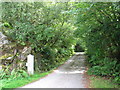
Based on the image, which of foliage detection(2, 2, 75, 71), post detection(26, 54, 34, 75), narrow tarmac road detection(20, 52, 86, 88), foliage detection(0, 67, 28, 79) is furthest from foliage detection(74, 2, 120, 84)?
foliage detection(0, 67, 28, 79)

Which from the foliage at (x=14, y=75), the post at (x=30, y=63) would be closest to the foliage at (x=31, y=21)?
the post at (x=30, y=63)

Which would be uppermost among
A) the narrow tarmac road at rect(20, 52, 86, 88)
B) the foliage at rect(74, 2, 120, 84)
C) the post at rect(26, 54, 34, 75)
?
the foliage at rect(74, 2, 120, 84)

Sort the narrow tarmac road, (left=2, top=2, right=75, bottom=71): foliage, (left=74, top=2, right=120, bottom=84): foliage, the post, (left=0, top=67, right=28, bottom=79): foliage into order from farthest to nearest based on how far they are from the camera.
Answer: (left=2, top=2, right=75, bottom=71): foliage < the post < (left=0, top=67, right=28, bottom=79): foliage < (left=74, top=2, right=120, bottom=84): foliage < the narrow tarmac road

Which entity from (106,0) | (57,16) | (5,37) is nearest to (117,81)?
(106,0)

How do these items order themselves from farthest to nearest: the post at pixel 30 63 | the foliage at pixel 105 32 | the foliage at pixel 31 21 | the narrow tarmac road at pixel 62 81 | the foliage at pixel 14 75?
the foliage at pixel 31 21 < the post at pixel 30 63 < the foliage at pixel 14 75 < the foliage at pixel 105 32 < the narrow tarmac road at pixel 62 81

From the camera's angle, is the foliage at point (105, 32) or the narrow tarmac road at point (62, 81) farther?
the foliage at point (105, 32)

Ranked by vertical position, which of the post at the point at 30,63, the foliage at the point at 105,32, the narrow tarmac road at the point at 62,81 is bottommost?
the narrow tarmac road at the point at 62,81

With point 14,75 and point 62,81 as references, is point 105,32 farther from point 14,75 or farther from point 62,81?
point 14,75

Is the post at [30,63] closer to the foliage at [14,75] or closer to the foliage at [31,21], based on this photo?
the foliage at [14,75]

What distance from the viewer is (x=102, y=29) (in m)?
5.57

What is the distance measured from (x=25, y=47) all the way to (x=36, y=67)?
1665mm

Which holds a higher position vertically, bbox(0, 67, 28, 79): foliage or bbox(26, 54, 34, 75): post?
bbox(26, 54, 34, 75): post

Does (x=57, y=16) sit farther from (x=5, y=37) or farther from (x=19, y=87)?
(x=19, y=87)

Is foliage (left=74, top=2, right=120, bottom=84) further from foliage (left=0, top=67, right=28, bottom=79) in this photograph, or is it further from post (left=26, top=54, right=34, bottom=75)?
foliage (left=0, top=67, right=28, bottom=79)
